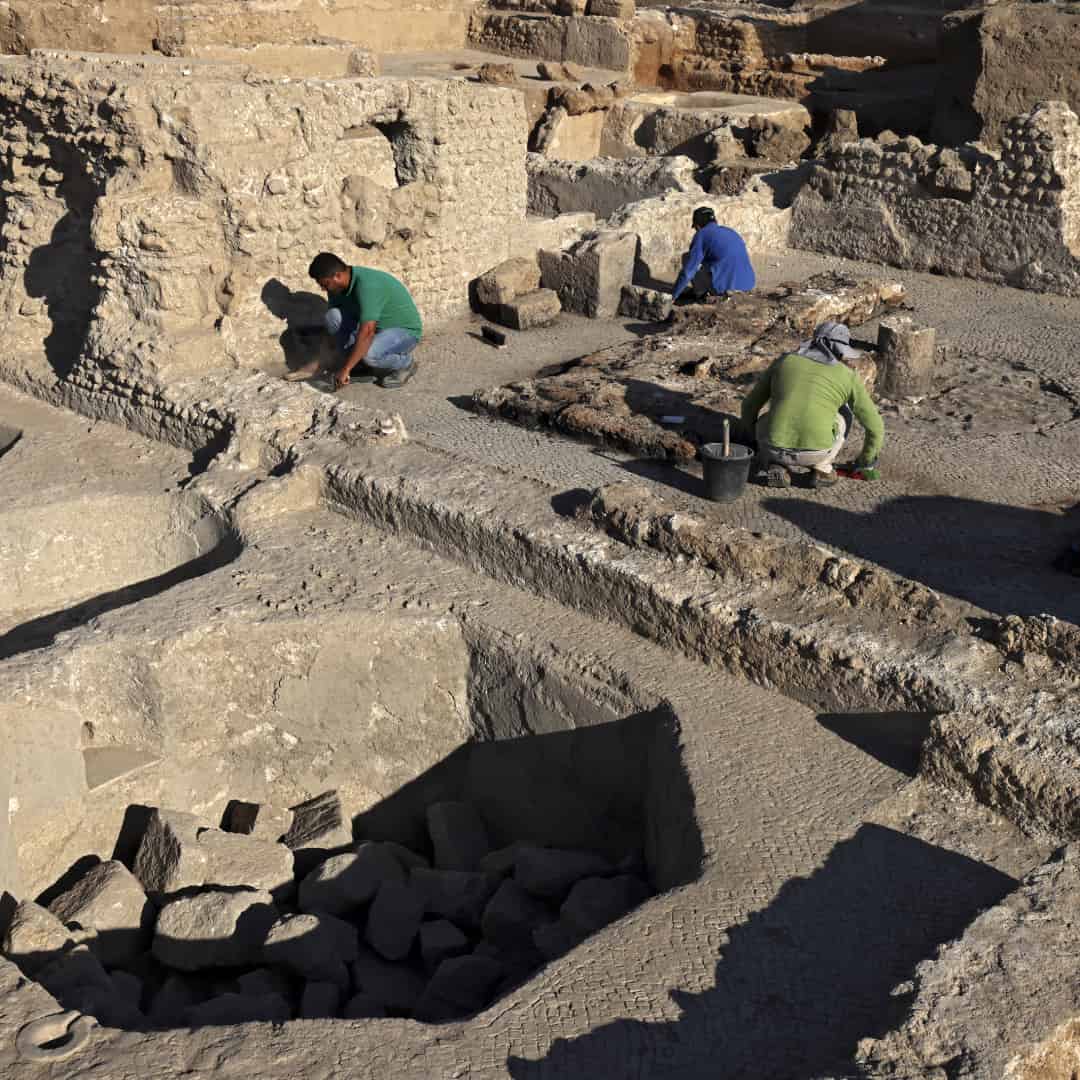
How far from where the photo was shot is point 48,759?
5.76 m

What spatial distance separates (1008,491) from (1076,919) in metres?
3.94

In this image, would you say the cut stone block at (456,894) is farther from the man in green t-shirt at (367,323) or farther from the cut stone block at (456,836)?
the man in green t-shirt at (367,323)

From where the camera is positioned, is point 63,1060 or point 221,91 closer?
point 63,1060

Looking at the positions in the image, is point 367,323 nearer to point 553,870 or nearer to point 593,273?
point 593,273

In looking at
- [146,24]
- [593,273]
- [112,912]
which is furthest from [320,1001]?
[146,24]

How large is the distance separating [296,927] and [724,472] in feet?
11.1

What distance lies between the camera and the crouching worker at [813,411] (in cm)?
716

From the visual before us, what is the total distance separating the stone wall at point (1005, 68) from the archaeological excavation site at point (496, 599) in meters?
3.17

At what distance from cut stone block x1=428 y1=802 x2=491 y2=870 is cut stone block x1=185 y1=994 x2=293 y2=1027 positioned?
1229 mm

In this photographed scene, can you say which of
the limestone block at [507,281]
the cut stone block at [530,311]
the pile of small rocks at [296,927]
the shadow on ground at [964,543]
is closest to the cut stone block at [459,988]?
the pile of small rocks at [296,927]

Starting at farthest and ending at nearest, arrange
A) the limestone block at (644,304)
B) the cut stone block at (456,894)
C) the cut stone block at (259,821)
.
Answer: the limestone block at (644,304) < the cut stone block at (259,821) < the cut stone block at (456,894)

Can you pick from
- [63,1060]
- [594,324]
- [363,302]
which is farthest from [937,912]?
[594,324]

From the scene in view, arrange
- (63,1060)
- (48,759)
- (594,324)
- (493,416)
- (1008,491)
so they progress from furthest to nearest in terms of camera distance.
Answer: (594,324), (493,416), (1008,491), (48,759), (63,1060)

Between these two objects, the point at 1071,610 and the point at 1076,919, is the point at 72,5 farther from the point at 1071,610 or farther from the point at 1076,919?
the point at 1076,919
